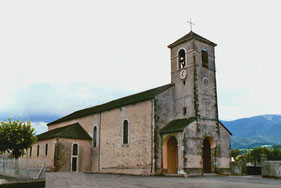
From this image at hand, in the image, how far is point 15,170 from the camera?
45.8ft

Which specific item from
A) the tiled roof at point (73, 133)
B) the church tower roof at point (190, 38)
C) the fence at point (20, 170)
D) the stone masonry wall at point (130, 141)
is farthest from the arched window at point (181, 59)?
the fence at point (20, 170)

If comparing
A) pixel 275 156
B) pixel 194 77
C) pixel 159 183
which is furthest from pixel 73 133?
pixel 275 156

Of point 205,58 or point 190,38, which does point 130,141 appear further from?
point 190,38

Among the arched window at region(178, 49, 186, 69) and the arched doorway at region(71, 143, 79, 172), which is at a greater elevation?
the arched window at region(178, 49, 186, 69)

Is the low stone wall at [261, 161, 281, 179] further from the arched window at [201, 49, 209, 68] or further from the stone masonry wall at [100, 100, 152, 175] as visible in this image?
the arched window at [201, 49, 209, 68]

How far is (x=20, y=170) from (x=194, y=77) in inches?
737

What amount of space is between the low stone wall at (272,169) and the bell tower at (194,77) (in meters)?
6.98

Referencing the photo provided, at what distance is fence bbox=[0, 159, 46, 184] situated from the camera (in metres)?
13.5

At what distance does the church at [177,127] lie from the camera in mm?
25531

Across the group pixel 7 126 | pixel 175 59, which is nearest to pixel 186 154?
pixel 175 59

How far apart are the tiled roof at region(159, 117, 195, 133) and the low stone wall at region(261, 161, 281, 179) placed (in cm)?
738

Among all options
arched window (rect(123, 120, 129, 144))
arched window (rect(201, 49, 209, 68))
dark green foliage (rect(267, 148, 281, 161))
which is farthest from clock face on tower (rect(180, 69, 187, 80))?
dark green foliage (rect(267, 148, 281, 161))

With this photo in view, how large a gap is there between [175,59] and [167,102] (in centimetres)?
523

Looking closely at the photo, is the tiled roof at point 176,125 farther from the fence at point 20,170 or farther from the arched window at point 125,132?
the fence at point 20,170
